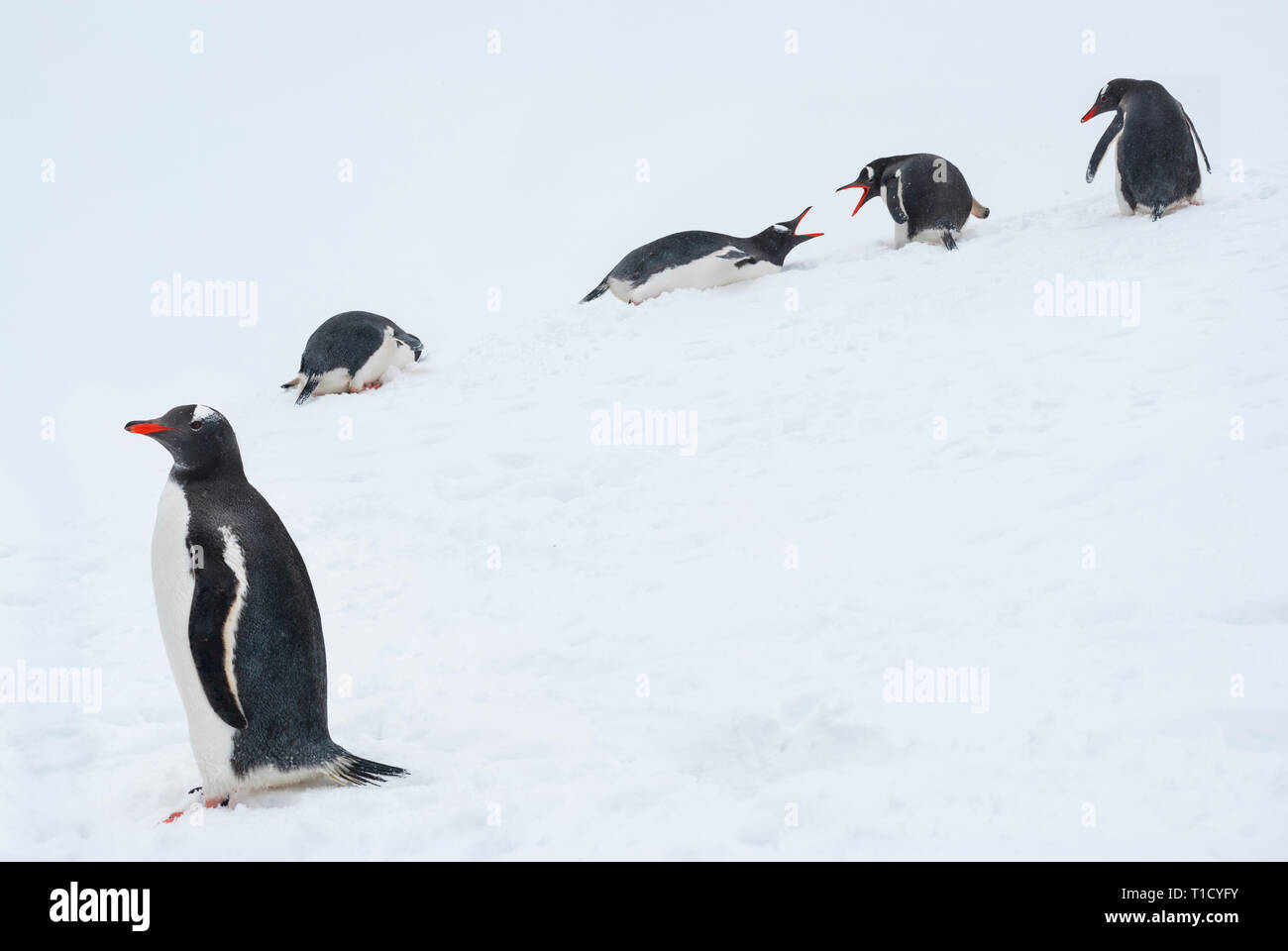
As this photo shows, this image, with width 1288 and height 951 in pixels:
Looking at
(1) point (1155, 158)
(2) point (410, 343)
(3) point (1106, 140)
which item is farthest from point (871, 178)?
(2) point (410, 343)

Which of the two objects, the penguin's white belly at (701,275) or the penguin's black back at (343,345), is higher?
the penguin's white belly at (701,275)

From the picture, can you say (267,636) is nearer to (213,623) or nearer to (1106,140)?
(213,623)

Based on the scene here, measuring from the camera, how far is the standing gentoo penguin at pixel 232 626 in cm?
299

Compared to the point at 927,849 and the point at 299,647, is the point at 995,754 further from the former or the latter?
the point at 299,647

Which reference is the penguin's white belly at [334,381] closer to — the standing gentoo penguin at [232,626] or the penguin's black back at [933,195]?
the penguin's black back at [933,195]

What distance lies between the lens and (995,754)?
2.89 metres

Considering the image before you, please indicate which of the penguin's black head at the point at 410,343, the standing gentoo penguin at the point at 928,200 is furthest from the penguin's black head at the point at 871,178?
the penguin's black head at the point at 410,343

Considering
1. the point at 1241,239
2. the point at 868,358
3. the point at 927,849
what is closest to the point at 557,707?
the point at 927,849

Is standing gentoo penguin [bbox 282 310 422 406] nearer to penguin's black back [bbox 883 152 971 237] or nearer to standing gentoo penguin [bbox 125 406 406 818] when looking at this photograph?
penguin's black back [bbox 883 152 971 237]

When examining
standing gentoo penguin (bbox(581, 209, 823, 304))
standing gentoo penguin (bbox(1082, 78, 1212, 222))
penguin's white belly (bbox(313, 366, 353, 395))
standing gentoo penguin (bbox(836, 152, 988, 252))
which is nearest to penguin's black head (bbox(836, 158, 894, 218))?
standing gentoo penguin (bbox(836, 152, 988, 252))

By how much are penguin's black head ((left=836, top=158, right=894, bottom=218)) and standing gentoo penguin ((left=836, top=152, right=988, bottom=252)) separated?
1.45 feet

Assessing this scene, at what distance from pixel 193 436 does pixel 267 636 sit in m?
0.57
